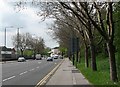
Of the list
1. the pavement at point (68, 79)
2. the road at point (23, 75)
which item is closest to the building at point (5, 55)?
the road at point (23, 75)

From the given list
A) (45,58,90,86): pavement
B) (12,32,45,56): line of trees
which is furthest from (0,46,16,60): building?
(45,58,90,86): pavement

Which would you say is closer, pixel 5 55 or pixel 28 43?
pixel 5 55

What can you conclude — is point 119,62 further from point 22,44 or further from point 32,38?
point 32,38

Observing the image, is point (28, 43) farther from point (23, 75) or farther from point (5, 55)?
A: point (23, 75)

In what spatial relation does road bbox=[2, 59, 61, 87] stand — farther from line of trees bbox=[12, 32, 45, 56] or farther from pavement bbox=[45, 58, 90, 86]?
line of trees bbox=[12, 32, 45, 56]

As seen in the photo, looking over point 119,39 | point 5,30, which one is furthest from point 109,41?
point 5,30

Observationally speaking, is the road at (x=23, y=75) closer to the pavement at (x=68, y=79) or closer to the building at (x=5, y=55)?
the pavement at (x=68, y=79)

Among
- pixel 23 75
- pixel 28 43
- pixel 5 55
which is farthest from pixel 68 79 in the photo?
pixel 28 43

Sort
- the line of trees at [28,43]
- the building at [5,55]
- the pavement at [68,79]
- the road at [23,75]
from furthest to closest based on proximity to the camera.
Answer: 1. the line of trees at [28,43]
2. the building at [5,55]
3. the road at [23,75]
4. the pavement at [68,79]

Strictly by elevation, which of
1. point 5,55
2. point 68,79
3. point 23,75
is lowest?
point 68,79

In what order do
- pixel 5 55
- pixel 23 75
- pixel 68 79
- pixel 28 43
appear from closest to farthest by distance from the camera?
pixel 68 79, pixel 23 75, pixel 5 55, pixel 28 43

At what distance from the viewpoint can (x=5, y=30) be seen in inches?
3098

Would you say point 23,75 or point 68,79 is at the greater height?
point 23,75

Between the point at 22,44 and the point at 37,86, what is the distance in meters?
127
